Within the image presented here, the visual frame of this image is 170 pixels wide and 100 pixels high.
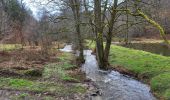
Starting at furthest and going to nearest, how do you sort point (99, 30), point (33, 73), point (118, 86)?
1. point (99, 30)
2. point (33, 73)
3. point (118, 86)

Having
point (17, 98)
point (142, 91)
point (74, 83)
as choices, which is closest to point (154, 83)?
point (142, 91)

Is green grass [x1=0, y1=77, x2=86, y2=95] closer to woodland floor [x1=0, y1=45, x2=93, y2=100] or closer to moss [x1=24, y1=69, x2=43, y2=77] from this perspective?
woodland floor [x1=0, y1=45, x2=93, y2=100]

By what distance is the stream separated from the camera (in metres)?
17.5

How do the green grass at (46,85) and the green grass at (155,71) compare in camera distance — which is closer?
the green grass at (46,85)

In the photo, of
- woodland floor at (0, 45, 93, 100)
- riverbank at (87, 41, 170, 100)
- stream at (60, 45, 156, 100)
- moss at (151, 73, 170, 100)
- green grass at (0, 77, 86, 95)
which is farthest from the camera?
riverbank at (87, 41, 170, 100)

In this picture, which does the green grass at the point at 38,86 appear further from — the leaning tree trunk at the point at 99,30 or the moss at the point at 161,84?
the leaning tree trunk at the point at 99,30

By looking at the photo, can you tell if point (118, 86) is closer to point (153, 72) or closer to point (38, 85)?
point (153, 72)

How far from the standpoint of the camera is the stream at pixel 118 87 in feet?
57.3

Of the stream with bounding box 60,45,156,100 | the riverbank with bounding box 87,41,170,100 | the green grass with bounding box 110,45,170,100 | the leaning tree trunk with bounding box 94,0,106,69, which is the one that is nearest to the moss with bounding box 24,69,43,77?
the stream with bounding box 60,45,156,100

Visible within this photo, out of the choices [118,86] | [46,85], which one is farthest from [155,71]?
[46,85]

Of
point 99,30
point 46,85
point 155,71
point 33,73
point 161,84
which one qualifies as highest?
point 99,30

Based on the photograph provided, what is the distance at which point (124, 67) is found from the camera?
2666cm

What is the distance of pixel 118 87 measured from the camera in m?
20.0

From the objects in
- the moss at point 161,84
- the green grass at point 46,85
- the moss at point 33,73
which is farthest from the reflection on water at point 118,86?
the moss at point 33,73
